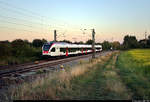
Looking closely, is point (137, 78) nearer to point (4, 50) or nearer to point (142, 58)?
point (4, 50)

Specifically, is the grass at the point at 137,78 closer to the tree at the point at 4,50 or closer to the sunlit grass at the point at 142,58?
the sunlit grass at the point at 142,58

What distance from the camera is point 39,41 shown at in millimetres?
63031

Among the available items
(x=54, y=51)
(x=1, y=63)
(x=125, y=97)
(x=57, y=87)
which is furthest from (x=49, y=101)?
(x=54, y=51)

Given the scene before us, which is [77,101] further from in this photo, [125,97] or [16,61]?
[16,61]

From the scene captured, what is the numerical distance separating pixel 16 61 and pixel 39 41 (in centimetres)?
4330

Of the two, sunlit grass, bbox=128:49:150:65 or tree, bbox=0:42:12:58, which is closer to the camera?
tree, bbox=0:42:12:58

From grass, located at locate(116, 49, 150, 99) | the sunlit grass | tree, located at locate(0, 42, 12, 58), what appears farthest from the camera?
the sunlit grass

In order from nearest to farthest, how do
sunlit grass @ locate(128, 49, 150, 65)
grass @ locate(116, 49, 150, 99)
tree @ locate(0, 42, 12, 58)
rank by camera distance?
1. grass @ locate(116, 49, 150, 99)
2. tree @ locate(0, 42, 12, 58)
3. sunlit grass @ locate(128, 49, 150, 65)

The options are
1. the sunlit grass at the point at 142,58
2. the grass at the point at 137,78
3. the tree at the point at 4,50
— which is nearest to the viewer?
the grass at the point at 137,78

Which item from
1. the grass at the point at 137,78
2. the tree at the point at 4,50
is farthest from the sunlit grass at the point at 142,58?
the tree at the point at 4,50

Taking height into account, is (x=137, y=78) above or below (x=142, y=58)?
above

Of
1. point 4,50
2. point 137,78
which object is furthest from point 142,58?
point 4,50

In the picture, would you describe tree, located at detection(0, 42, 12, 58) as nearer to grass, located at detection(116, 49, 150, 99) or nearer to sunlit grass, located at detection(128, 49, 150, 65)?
grass, located at detection(116, 49, 150, 99)

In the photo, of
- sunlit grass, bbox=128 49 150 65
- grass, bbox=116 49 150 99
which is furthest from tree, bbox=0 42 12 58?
sunlit grass, bbox=128 49 150 65
